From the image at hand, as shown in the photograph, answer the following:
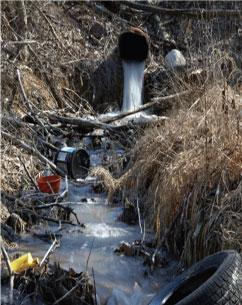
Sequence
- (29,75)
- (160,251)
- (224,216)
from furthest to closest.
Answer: (29,75) → (160,251) → (224,216)

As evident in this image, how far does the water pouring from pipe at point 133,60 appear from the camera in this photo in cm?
852

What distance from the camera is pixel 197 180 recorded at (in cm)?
421

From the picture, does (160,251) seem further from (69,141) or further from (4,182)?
(69,141)

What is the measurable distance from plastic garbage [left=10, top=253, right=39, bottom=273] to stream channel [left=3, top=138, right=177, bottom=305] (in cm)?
31

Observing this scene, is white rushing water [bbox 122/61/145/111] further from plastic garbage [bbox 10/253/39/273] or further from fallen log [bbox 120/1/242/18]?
plastic garbage [bbox 10/253/39/273]

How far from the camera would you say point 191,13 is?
9.49 metres

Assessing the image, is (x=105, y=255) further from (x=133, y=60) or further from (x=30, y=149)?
(x=133, y=60)

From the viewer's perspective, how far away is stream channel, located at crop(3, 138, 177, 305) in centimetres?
372

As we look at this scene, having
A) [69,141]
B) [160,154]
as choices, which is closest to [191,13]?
[69,141]

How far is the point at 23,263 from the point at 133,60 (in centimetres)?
573

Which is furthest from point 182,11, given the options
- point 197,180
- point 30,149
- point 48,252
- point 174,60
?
point 48,252

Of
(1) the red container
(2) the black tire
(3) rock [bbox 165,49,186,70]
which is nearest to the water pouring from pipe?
(3) rock [bbox 165,49,186,70]

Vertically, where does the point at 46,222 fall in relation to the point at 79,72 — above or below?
below

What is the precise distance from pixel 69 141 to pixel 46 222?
2038 millimetres
